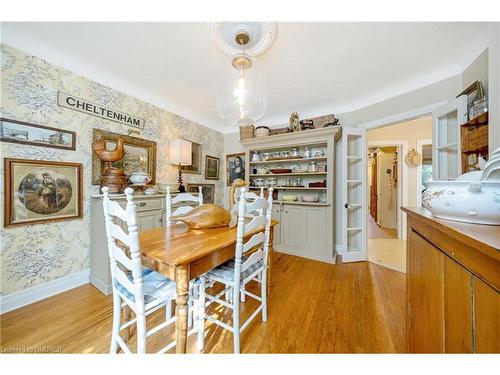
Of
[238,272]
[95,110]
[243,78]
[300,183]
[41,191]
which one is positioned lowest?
[238,272]

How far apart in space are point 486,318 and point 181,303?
1129 mm

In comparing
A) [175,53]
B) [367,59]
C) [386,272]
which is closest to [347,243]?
[386,272]

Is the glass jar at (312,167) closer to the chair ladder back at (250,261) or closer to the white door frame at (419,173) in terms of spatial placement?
the chair ladder back at (250,261)

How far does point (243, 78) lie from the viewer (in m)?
1.72

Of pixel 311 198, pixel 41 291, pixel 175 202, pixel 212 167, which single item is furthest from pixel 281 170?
pixel 41 291

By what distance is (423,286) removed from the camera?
2.70 ft

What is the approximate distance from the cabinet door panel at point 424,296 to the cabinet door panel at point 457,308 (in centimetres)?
5

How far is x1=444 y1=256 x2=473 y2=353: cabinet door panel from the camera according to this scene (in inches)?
20.0

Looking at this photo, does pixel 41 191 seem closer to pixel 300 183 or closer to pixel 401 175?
pixel 300 183

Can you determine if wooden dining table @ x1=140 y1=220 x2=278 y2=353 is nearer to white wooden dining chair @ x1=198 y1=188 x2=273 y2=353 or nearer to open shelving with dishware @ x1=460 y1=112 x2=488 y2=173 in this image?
white wooden dining chair @ x1=198 y1=188 x2=273 y2=353

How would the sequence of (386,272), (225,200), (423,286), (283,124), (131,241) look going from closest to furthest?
1. (423,286)
2. (131,241)
3. (386,272)
4. (283,124)
5. (225,200)

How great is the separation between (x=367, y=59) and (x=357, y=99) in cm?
99

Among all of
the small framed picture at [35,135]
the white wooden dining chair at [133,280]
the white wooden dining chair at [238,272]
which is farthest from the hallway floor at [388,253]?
the small framed picture at [35,135]
